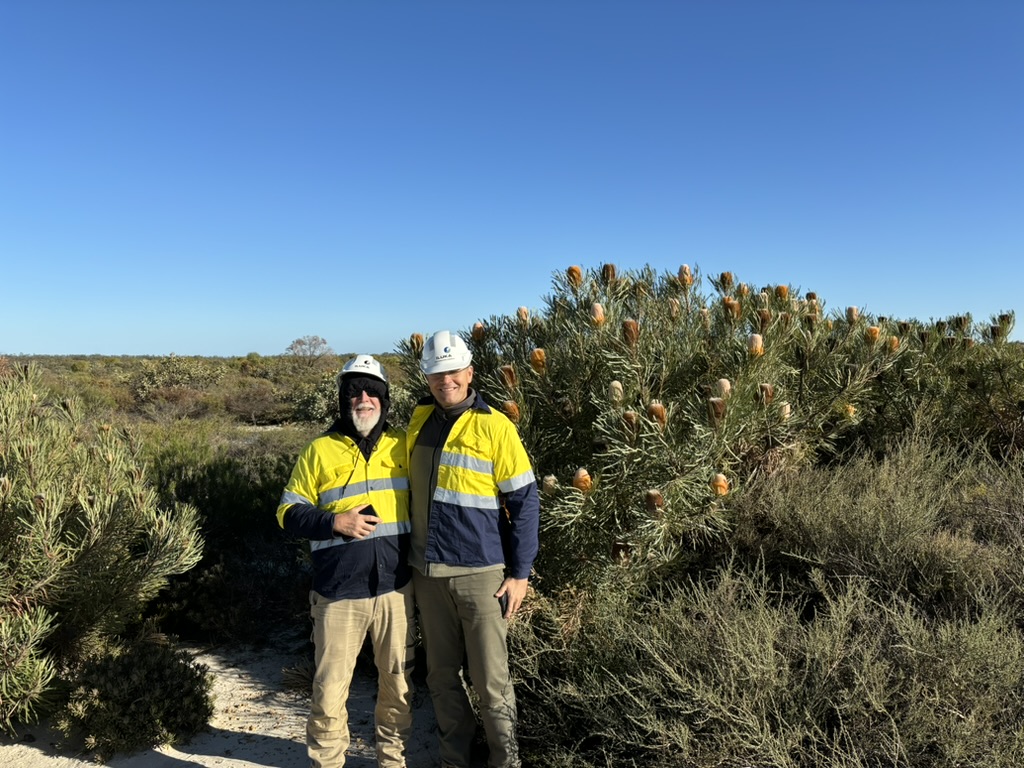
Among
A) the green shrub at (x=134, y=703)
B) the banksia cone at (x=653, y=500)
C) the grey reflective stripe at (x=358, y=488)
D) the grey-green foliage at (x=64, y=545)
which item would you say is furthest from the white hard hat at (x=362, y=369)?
the green shrub at (x=134, y=703)

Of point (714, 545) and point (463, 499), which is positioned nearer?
point (463, 499)

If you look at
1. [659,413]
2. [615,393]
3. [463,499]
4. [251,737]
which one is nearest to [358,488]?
[463,499]

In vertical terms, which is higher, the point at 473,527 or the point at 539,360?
the point at 539,360

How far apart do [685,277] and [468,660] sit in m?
2.78

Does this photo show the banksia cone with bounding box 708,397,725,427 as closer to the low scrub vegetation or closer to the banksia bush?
the low scrub vegetation

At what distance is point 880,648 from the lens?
103 inches

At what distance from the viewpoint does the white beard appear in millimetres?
2984

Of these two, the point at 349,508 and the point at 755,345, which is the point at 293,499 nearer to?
the point at 349,508

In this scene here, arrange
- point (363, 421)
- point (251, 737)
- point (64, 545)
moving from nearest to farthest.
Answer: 1. point (363, 421)
2. point (64, 545)
3. point (251, 737)

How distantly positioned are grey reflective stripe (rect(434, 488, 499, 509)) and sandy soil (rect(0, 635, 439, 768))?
1.51 metres

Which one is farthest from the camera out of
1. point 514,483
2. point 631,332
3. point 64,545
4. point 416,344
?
point 416,344

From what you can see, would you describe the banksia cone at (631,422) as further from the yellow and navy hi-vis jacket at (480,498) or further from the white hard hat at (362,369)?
the white hard hat at (362,369)

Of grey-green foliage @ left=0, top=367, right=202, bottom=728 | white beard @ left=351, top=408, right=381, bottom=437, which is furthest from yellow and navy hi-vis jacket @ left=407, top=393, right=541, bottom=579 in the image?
grey-green foliage @ left=0, top=367, right=202, bottom=728

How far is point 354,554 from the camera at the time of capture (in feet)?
9.50
